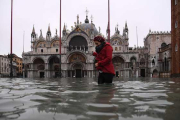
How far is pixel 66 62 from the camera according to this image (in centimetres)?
4122

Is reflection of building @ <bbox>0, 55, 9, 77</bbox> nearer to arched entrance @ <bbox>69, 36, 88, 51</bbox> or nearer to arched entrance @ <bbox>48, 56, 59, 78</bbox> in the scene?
arched entrance @ <bbox>48, 56, 59, 78</bbox>

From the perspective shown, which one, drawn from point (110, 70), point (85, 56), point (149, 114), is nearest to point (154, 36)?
point (85, 56)

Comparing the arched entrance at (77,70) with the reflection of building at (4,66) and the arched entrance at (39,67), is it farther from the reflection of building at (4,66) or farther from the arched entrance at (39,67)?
the reflection of building at (4,66)

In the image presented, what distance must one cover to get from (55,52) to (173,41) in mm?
27109

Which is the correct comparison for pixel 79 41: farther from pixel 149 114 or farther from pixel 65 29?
pixel 149 114

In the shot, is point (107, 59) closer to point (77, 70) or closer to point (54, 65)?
point (77, 70)

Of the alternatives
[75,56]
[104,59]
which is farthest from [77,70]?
[104,59]

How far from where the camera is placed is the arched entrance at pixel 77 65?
41531mm

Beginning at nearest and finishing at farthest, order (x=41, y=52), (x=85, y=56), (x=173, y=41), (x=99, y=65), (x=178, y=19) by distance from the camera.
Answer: (x=99, y=65), (x=178, y=19), (x=173, y=41), (x=85, y=56), (x=41, y=52)

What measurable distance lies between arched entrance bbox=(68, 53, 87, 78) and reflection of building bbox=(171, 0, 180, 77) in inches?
841

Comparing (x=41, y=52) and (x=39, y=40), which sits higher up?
(x=39, y=40)

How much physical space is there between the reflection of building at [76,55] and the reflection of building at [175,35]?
58.0 feet

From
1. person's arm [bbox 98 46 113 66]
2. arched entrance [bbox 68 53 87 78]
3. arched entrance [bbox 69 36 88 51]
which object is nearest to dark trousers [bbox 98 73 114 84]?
person's arm [bbox 98 46 113 66]

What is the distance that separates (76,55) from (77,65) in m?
2.24
